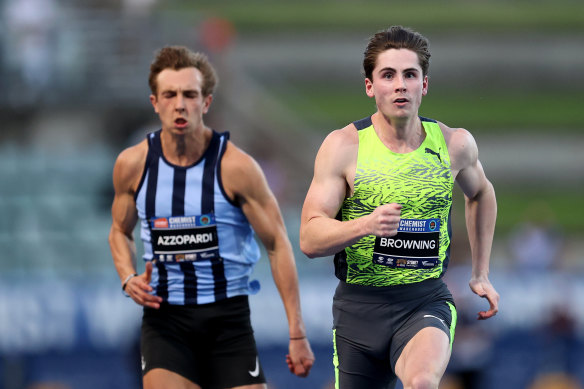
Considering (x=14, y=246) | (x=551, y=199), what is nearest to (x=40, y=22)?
(x=14, y=246)

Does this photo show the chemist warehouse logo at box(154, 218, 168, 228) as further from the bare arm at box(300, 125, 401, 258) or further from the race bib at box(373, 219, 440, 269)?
the race bib at box(373, 219, 440, 269)

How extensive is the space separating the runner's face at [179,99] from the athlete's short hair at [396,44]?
46.6 inches

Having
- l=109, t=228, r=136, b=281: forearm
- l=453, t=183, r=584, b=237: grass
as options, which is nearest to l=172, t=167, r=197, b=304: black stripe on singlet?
l=109, t=228, r=136, b=281: forearm

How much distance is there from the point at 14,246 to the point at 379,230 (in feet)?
27.0

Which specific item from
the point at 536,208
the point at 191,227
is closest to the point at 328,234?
the point at 191,227

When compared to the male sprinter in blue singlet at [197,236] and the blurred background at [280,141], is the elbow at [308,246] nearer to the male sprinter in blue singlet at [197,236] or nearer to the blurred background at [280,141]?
the male sprinter in blue singlet at [197,236]

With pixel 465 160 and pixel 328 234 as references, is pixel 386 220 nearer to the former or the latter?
pixel 328 234

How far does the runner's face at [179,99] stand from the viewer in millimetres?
6180

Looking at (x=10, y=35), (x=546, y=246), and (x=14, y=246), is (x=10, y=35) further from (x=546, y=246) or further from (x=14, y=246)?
(x=546, y=246)

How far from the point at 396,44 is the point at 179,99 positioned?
144 centimetres

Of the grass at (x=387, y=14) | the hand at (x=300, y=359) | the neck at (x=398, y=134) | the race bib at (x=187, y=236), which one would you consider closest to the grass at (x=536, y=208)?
the grass at (x=387, y=14)

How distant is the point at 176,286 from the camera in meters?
6.25

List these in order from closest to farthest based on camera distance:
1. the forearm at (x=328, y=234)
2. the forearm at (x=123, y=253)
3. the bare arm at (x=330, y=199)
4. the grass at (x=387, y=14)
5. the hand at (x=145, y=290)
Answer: the forearm at (x=328, y=234) → the bare arm at (x=330, y=199) → the hand at (x=145, y=290) → the forearm at (x=123, y=253) → the grass at (x=387, y=14)

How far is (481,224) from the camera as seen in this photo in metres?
6.15
